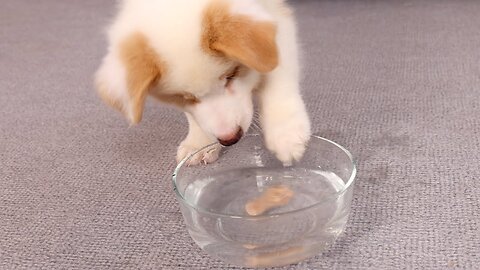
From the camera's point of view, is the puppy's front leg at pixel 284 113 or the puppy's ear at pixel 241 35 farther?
the puppy's front leg at pixel 284 113

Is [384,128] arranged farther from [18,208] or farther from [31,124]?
[31,124]

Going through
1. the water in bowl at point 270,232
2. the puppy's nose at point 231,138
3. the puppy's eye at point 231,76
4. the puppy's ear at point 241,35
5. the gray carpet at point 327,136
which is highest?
the puppy's ear at point 241,35

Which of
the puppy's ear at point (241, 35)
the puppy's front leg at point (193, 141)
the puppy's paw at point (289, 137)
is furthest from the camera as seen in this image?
the puppy's front leg at point (193, 141)

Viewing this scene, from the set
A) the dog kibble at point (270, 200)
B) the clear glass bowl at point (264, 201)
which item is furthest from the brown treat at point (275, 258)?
the dog kibble at point (270, 200)

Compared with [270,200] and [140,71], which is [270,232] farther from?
[140,71]

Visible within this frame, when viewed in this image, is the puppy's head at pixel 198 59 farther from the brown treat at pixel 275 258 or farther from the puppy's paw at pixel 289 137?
the brown treat at pixel 275 258

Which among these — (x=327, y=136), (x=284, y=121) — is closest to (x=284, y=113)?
(x=284, y=121)
